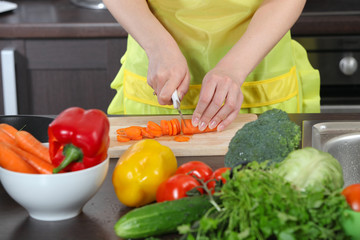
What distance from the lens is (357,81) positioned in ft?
8.00

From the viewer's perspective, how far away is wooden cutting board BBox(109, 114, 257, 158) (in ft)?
4.46

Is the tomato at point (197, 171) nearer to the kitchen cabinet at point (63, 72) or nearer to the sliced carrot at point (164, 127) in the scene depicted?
the sliced carrot at point (164, 127)

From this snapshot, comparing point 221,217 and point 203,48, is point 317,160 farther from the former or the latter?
point 203,48

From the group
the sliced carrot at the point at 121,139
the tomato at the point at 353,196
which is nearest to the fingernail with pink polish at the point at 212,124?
the sliced carrot at the point at 121,139

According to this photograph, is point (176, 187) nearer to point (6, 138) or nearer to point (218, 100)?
point (6, 138)

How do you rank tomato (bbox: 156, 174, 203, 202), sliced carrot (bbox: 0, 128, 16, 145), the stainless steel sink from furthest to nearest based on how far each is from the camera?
the stainless steel sink → sliced carrot (bbox: 0, 128, 16, 145) → tomato (bbox: 156, 174, 203, 202)

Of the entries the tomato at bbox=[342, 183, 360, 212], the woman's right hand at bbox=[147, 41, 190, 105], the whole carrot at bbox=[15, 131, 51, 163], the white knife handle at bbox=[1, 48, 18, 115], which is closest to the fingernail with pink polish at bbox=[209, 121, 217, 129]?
the woman's right hand at bbox=[147, 41, 190, 105]

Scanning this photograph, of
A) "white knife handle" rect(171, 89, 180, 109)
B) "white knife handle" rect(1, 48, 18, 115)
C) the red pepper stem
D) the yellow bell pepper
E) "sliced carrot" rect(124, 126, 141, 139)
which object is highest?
the red pepper stem

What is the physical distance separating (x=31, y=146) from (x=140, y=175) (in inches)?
8.2

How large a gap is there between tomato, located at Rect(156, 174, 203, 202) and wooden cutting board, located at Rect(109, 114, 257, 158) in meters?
0.39

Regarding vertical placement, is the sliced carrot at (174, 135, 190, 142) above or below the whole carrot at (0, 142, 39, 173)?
below

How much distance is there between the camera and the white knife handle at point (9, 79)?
7.80 ft

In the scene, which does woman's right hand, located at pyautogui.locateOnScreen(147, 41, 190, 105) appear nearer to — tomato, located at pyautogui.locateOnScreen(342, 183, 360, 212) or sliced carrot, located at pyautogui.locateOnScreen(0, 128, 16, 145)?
sliced carrot, located at pyautogui.locateOnScreen(0, 128, 16, 145)

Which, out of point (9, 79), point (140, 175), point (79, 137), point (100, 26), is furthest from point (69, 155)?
point (9, 79)
